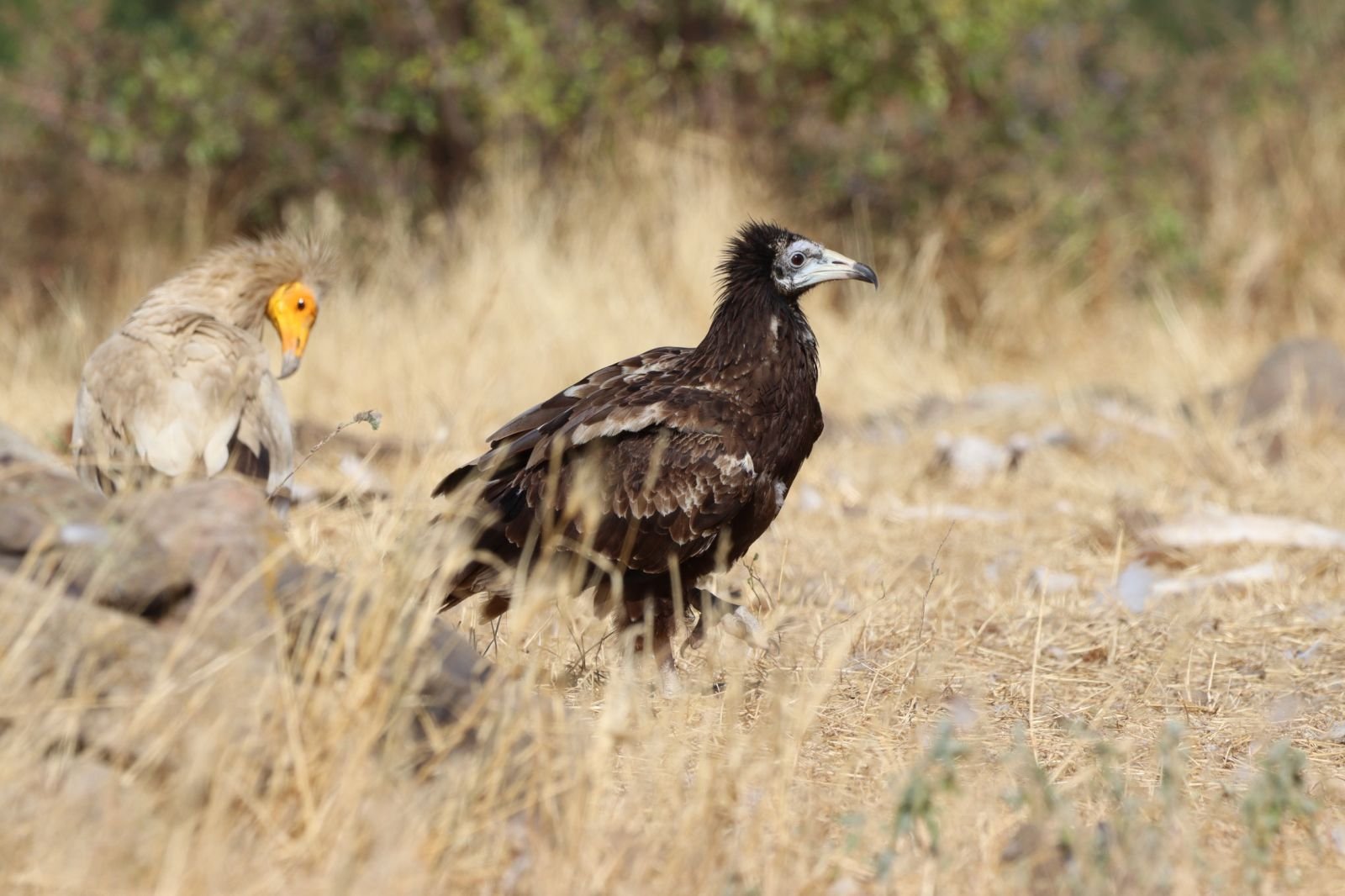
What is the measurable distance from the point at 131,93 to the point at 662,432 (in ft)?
25.9

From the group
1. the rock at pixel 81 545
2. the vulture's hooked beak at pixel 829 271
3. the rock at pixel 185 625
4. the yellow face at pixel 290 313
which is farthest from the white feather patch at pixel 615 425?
the yellow face at pixel 290 313

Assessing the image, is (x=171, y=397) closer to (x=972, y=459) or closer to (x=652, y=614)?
(x=652, y=614)

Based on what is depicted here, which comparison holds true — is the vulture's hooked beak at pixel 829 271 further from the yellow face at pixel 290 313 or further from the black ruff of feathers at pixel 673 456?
the yellow face at pixel 290 313

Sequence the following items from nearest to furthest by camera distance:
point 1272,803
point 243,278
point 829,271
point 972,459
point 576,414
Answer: point 1272,803, point 576,414, point 829,271, point 243,278, point 972,459

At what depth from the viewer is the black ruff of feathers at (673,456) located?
455 cm

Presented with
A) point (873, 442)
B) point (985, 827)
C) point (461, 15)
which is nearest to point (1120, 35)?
point (461, 15)

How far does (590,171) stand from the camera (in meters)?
11.2

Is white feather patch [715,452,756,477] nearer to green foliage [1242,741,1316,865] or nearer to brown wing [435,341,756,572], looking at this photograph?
brown wing [435,341,756,572]

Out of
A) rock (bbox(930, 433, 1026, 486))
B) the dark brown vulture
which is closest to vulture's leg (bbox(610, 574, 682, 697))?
the dark brown vulture

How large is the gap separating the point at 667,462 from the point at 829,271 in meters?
0.89

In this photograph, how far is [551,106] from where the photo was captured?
10883 millimetres

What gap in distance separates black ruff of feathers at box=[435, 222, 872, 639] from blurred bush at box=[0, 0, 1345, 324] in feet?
19.7

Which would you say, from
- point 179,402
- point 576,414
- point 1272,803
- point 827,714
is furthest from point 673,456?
point 1272,803

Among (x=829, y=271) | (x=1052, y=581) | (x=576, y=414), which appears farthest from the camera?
(x=1052, y=581)
